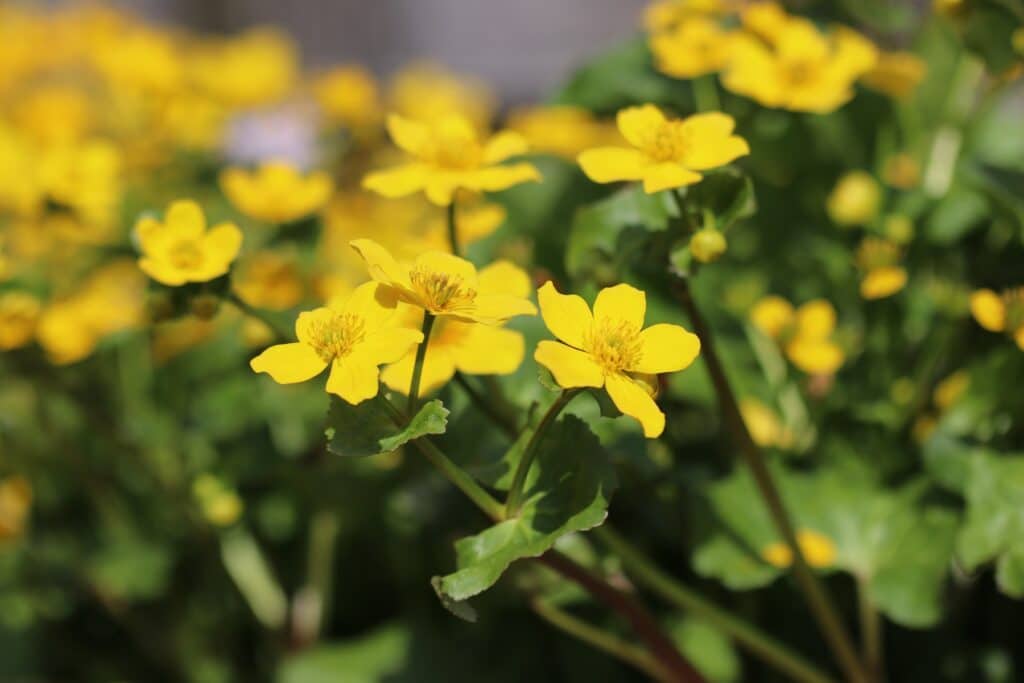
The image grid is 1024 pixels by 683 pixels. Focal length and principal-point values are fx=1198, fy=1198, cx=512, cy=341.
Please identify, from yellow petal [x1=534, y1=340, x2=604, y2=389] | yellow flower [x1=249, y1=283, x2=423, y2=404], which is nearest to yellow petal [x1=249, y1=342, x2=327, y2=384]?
yellow flower [x1=249, y1=283, x2=423, y2=404]

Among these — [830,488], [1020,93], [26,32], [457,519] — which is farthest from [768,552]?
[26,32]

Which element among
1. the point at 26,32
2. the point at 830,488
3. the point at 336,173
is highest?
the point at 830,488

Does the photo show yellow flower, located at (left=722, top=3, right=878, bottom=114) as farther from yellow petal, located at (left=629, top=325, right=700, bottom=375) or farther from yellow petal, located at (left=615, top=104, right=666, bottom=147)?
yellow petal, located at (left=629, top=325, right=700, bottom=375)

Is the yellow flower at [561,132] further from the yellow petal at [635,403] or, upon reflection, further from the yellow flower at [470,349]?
the yellow petal at [635,403]

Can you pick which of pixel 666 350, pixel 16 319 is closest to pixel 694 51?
pixel 666 350

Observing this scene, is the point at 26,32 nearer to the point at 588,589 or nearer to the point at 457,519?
the point at 457,519

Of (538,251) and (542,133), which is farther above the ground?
(538,251)

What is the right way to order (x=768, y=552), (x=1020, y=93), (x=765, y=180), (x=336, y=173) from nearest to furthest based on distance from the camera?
(x=768, y=552) → (x=765, y=180) → (x=336, y=173) → (x=1020, y=93)
